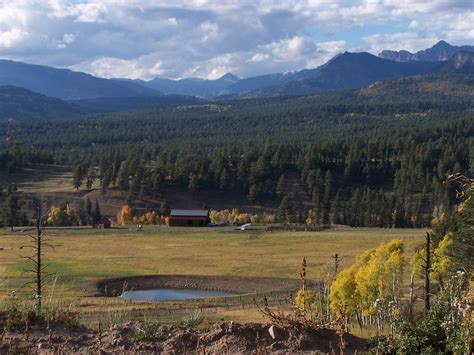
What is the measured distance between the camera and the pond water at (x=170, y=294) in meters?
66.8

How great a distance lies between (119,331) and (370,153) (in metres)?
170

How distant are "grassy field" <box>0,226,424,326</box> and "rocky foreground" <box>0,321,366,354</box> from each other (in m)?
42.9

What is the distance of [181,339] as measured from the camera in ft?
43.6

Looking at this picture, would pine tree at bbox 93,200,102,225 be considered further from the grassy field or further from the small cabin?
the small cabin

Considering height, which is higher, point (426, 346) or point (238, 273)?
point (426, 346)

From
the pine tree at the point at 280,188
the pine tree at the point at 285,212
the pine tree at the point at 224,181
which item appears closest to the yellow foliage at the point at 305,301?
the pine tree at the point at 285,212

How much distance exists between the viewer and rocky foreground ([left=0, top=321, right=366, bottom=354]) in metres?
12.8

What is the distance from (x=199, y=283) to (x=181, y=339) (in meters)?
60.8

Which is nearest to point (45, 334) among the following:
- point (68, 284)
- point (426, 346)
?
point (426, 346)

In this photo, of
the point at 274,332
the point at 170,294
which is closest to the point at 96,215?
the point at 170,294

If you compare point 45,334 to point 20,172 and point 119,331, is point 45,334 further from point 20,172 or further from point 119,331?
point 20,172

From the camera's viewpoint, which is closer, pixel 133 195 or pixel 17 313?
pixel 17 313

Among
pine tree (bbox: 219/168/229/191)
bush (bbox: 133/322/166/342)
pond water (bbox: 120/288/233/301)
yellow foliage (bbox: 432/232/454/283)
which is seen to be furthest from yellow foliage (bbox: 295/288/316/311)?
pine tree (bbox: 219/168/229/191)

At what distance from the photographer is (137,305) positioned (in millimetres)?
52812
